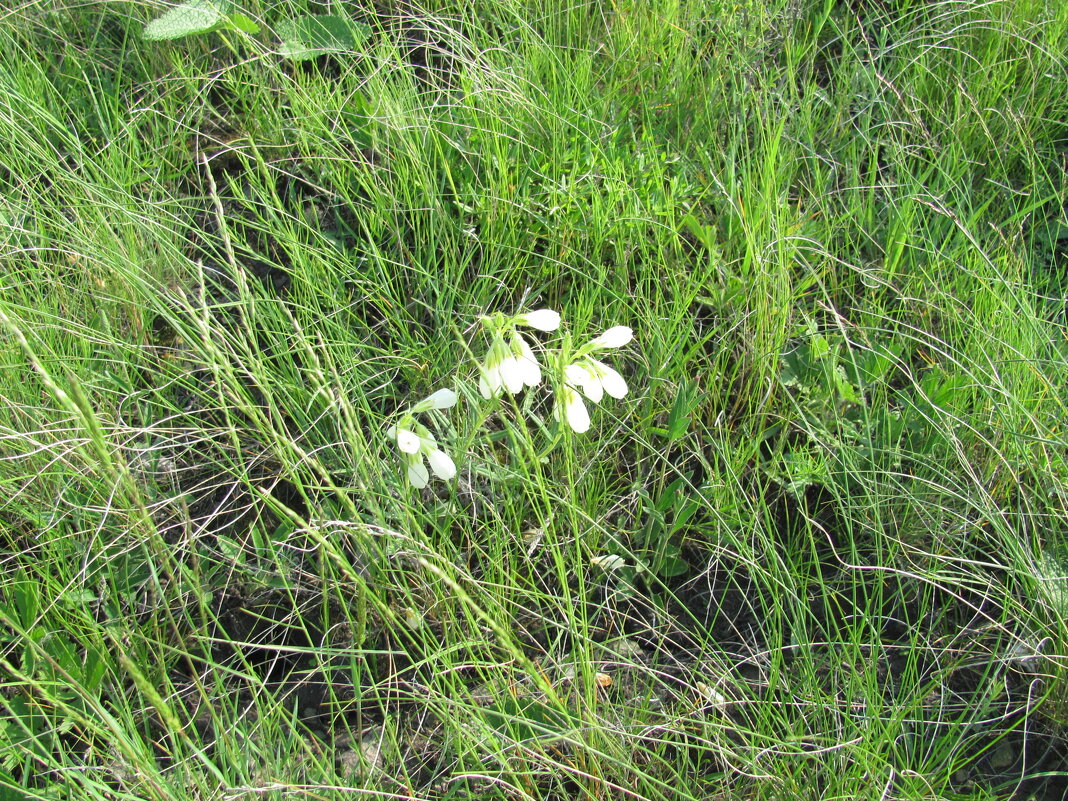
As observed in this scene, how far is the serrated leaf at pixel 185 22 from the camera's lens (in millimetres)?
1976

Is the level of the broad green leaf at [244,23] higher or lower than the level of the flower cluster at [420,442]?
higher

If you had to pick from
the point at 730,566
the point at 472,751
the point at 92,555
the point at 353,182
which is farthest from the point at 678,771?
the point at 353,182

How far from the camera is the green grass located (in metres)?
1.21

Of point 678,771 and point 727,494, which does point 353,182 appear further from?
point 678,771

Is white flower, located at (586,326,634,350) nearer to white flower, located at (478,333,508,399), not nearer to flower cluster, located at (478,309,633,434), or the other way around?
flower cluster, located at (478,309,633,434)

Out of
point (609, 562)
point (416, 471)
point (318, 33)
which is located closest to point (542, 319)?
point (416, 471)

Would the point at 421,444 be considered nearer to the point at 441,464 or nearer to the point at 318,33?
the point at 441,464

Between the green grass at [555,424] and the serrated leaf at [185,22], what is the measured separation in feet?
0.32

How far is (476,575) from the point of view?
147 cm

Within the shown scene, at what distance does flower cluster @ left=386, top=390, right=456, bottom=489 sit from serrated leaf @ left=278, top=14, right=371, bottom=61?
1205 millimetres

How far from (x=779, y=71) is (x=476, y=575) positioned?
4.62 feet

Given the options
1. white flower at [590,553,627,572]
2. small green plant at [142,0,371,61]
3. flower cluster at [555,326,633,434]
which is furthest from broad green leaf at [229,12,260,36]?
white flower at [590,553,627,572]

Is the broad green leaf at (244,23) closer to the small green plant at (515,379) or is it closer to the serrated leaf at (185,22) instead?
the serrated leaf at (185,22)

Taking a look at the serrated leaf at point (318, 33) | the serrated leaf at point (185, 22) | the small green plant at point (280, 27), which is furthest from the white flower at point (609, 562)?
the serrated leaf at point (185, 22)
